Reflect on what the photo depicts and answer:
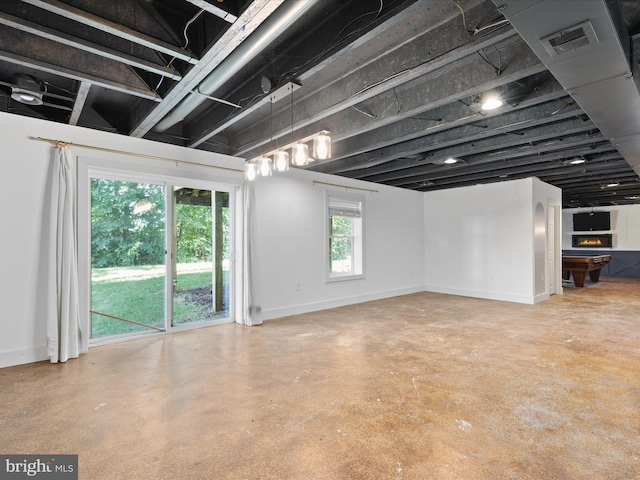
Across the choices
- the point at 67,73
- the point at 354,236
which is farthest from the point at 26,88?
the point at 354,236

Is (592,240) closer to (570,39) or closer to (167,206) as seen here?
(570,39)

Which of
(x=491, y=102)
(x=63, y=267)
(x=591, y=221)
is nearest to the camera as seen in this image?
(x=491, y=102)

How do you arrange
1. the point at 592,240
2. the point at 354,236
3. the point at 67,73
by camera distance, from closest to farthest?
the point at 67,73, the point at 354,236, the point at 592,240

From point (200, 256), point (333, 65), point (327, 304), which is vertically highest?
point (333, 65)

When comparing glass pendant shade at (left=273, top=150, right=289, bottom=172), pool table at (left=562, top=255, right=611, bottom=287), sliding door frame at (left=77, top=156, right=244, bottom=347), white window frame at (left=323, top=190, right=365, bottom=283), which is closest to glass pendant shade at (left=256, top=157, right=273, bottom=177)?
glass pendant shade at (left=273, top=150, right=289, bottom=172)

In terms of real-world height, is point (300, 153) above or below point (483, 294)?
above

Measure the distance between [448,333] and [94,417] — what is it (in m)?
3.94

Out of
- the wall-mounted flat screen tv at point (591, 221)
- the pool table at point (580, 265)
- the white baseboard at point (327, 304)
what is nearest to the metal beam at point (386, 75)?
the white baseboard at point (327, 304)

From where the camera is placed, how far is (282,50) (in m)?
2.67

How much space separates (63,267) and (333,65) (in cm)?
347

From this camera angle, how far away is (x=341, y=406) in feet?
8.09

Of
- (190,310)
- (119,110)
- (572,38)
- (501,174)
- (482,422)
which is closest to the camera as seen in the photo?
(572,38)

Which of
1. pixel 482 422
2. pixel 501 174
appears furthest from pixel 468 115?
pixel 501 174

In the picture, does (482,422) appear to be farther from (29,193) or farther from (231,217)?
(29,193)
